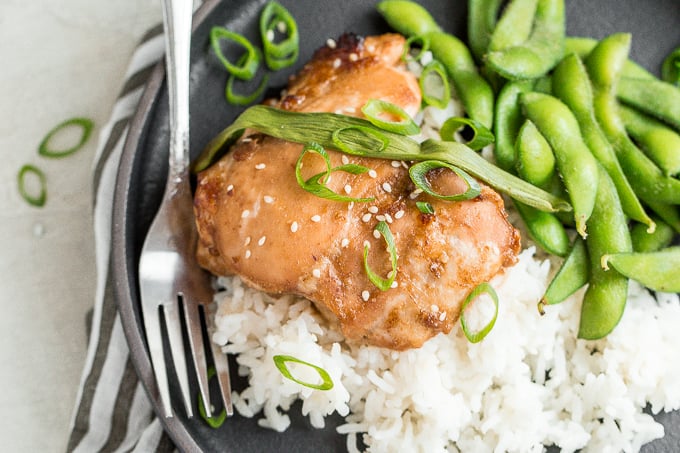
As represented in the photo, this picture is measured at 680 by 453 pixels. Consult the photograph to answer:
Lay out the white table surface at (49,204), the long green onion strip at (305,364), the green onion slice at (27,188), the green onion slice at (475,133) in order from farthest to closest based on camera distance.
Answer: the green onion slice at (27,188) < the white table surface at (49,204) < the green onion slice at (475,133) < the long green onion strip at (305,364)

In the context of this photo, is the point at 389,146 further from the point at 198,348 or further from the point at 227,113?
the point at 198,348

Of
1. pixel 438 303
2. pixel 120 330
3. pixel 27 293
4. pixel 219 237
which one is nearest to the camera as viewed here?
pixel 438 303

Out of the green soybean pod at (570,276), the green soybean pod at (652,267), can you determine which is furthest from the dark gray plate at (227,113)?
the green soybean pod at (570,276)

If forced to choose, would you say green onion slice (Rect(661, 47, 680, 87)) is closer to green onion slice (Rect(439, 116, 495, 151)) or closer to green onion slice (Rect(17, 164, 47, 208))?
green onion slice (Rect(439, 116, 495, 151))

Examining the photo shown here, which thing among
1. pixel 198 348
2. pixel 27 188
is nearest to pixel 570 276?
pixel 198 348

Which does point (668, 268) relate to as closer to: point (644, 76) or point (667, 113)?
point (667, 113)

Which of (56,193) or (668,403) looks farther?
(56,193)

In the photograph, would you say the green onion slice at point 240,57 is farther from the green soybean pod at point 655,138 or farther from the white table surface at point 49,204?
the green soybean pod at point 655,138

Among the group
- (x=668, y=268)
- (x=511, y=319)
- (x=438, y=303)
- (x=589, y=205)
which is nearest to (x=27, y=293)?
(x=438, y=303)
